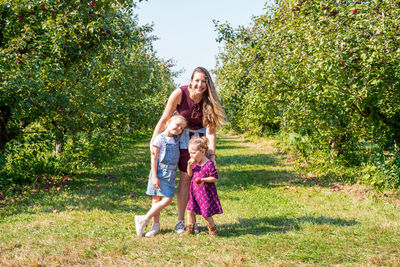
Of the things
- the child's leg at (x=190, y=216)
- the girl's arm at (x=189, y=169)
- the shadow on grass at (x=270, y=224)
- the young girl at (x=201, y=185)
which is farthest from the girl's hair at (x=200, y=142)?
the shadow on grass at (x=270, y=224)

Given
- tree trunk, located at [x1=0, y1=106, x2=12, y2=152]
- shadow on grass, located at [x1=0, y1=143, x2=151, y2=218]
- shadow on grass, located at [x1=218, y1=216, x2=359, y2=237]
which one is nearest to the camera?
shadow on grass, located at [x1=218, y1=216, x2=359, y2=237]

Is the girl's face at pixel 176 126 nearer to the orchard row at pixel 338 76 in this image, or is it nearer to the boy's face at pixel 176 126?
the boy's face at pixel 176 126

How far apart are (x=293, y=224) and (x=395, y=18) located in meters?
3.87

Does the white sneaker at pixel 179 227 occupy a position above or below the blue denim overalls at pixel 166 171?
below

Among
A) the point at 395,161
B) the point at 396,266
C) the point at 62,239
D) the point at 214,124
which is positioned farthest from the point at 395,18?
the point at 62,239

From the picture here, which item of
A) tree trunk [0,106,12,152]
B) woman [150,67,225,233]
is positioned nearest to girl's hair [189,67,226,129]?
woman [150,67,225,233]

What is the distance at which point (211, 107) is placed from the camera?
177 inches

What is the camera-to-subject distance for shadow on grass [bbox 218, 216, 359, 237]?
4682mm

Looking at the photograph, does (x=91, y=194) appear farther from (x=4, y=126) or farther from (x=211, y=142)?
(x=211, y=142)

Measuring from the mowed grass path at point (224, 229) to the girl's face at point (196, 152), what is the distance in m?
1.00

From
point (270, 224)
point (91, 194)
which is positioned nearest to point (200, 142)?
point (270, 224)

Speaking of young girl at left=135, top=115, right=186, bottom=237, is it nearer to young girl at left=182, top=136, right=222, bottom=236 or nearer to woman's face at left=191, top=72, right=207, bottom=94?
young girl at left=182, top=136, right=222, bottom=236

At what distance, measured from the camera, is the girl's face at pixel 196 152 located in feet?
14.3

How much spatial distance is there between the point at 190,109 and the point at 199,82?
373 millimetres
